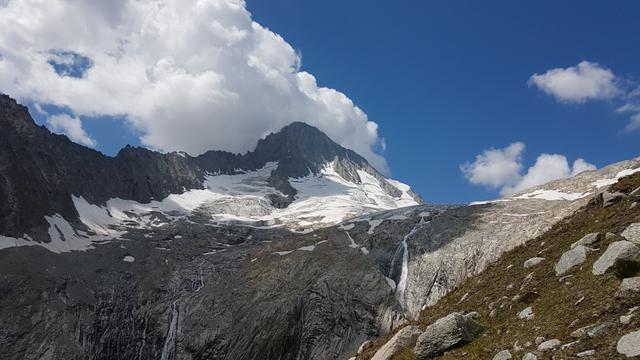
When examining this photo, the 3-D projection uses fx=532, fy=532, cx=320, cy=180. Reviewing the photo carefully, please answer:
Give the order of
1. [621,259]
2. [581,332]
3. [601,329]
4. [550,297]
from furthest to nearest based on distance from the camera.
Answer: [550,297], [621,259], [581,332], [601,329]

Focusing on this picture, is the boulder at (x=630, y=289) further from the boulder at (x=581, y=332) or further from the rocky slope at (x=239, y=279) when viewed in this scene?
the rocky slope at (x=239, y=279)

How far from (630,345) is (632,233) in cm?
708

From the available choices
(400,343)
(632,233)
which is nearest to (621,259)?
(632,233)

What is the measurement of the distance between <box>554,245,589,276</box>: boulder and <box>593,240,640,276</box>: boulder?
2117 millimetres

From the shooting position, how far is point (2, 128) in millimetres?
158625

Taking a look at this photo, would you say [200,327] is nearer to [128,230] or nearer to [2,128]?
[128,230]

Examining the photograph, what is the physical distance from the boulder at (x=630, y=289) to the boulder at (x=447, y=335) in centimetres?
513

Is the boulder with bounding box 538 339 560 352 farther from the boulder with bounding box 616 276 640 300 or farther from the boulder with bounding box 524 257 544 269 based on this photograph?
the boulder with bounding box 524 257 544 269

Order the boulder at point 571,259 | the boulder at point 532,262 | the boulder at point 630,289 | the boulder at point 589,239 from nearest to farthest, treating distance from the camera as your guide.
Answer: the boulder at point 630,289 → the boulder at point 571,259 → the boulder at point 589,239 → the boulder at point 532,262

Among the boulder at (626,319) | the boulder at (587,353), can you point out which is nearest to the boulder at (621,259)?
the boulder at (626,319)

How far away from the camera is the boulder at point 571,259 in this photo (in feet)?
62.8

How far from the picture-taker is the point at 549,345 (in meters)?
14.3

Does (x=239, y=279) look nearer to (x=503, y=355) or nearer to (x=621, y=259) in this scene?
(x=503, y=355)

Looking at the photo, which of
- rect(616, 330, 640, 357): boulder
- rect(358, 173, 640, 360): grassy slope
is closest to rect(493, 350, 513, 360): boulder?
rect(358, 173, 640, 360): grassy slope
